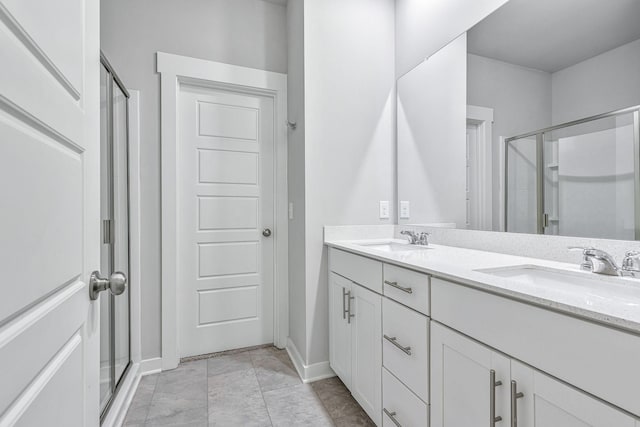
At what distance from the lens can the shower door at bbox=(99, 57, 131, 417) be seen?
57.9 inches

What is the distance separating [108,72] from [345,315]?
1.79 metres

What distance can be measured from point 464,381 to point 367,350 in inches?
24.3

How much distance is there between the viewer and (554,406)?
66 centimetres

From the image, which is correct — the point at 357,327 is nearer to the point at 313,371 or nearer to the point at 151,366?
the point at 313,371

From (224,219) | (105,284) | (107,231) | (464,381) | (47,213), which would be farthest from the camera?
(224,219)

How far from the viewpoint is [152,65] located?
6.67 feet

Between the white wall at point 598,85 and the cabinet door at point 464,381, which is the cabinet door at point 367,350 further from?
the white wall at point 598,85

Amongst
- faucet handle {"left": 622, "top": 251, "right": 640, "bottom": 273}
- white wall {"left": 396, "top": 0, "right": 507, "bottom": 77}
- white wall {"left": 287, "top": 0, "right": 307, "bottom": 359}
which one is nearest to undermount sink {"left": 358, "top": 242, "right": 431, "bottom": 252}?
white wall {"left": 287, "top": 0, "right": 307, "bottom": 359}

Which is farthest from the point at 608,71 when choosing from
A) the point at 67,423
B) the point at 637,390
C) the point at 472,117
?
the point at 67,423

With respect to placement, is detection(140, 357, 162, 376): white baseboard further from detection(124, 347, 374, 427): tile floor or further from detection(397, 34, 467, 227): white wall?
detection(397, 34, 467, 227): white wall

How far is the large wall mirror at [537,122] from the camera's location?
102 centimetres

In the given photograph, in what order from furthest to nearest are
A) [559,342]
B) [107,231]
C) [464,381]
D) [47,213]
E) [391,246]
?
1. [391,246]
2. [107,231]
3. [464,381]
4. [559,342]
5. [47,213]

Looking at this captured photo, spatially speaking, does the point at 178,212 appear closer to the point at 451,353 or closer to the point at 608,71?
the point at 451,353

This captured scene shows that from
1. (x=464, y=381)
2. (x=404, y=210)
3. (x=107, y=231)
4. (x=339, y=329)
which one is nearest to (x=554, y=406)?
(x=464, y=381)
